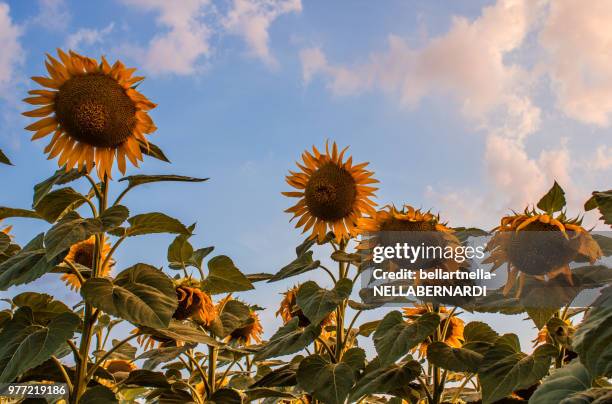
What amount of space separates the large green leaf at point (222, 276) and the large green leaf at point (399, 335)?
89 cm

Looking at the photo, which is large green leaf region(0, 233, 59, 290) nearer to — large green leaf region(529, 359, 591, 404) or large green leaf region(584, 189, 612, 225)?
large green leaf region(529, 359, 591, 404)

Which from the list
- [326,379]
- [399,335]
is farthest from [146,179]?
[399,335]

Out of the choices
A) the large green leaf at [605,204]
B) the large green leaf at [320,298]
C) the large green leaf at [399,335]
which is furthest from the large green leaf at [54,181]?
the large green leaf at [605,204]

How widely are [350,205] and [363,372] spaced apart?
3.74 ft

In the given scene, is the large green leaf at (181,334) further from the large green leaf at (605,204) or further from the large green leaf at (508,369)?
the large green leaf at (605,204)

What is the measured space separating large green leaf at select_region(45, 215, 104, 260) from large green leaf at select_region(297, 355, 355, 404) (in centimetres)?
127

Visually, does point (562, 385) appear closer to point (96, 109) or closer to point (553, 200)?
point (553, 200)

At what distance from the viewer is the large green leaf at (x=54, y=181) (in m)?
3.11

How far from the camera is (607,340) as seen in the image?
166 centimetres

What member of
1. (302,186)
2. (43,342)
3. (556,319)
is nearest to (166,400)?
(43,342)

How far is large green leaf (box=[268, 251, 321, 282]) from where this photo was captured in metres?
3.62

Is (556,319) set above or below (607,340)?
above

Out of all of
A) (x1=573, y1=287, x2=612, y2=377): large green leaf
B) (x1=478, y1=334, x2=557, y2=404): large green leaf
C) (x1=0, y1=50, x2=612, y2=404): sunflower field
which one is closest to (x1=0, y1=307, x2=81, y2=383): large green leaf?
(x1=0, y1=50, x2=612, y2=404): sunflower field

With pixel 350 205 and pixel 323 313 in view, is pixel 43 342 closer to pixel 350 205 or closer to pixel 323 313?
pixel 323 313
